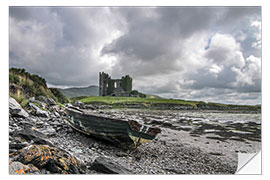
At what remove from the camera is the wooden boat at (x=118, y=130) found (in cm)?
382

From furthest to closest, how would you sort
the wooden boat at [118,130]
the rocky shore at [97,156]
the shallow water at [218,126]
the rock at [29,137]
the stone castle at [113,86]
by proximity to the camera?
1. the stone castle at [113,86]
2. the shallow water at [218,126]
3. the wooden boat at [118,130]
4. the rock at [29,137]
5. the rocky shore at [97,156]

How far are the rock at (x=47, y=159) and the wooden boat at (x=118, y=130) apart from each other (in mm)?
1453

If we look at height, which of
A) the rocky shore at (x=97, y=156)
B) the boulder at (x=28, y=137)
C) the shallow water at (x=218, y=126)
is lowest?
the shallow water at (x=218, y=126)

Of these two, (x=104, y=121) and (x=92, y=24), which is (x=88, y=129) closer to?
(x=104, y=121)

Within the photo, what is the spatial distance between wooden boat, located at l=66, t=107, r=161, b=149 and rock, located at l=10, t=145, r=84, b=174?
145cm

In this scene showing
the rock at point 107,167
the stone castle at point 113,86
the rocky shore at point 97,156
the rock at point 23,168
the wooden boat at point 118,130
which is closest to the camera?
the rock at point 23,168

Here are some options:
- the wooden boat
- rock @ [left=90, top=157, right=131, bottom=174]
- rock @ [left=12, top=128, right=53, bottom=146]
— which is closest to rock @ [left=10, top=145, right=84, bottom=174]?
rock @ [left=90, top=157, right=131, bottom=174]

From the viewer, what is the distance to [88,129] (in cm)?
467

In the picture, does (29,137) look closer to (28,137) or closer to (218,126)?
(28,137)

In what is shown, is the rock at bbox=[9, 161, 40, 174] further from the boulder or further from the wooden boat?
the wooden boat

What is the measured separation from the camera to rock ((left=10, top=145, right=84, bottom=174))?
2303 millimetres

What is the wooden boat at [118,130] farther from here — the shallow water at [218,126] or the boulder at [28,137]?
the shallow water at [218,126]

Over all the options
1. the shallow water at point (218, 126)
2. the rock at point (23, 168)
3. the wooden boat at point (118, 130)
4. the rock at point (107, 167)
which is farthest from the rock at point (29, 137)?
the shallow water at point (218, 126)
